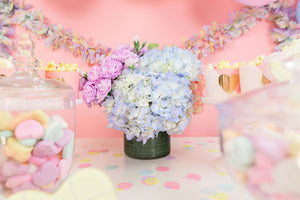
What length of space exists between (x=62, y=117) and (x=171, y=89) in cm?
33

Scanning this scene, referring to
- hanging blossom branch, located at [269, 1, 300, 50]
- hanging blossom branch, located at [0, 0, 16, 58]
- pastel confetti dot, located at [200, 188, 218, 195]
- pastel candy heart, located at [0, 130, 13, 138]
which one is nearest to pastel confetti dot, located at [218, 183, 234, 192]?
pastel confetti dot, located at [200, 188, 218, 195]

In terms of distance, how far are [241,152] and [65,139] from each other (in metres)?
0.32

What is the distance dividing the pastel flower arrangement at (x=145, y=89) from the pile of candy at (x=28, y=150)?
30 cm

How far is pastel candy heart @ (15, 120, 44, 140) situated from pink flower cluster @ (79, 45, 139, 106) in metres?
0.33

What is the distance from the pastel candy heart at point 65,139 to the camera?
43 centimetres

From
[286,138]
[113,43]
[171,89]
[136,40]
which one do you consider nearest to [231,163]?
[286,138]

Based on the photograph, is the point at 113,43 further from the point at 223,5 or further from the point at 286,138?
the point at 286,138

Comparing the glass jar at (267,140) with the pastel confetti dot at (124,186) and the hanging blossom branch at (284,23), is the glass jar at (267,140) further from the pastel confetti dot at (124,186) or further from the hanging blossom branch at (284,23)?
the hanging blossom branch at (284,23)

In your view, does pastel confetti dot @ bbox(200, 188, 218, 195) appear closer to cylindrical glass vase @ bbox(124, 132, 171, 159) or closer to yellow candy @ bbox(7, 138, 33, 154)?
cylindrical glass vase @ bbox(124, 132, 171, 159)

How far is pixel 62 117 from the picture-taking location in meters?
0.45

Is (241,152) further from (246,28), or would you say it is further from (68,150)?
(246,28)

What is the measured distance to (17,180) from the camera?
40cm

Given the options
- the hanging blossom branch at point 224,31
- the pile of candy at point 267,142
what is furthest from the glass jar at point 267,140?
the hanging blossom branch at point 224,31

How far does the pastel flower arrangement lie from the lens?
0.69 m
